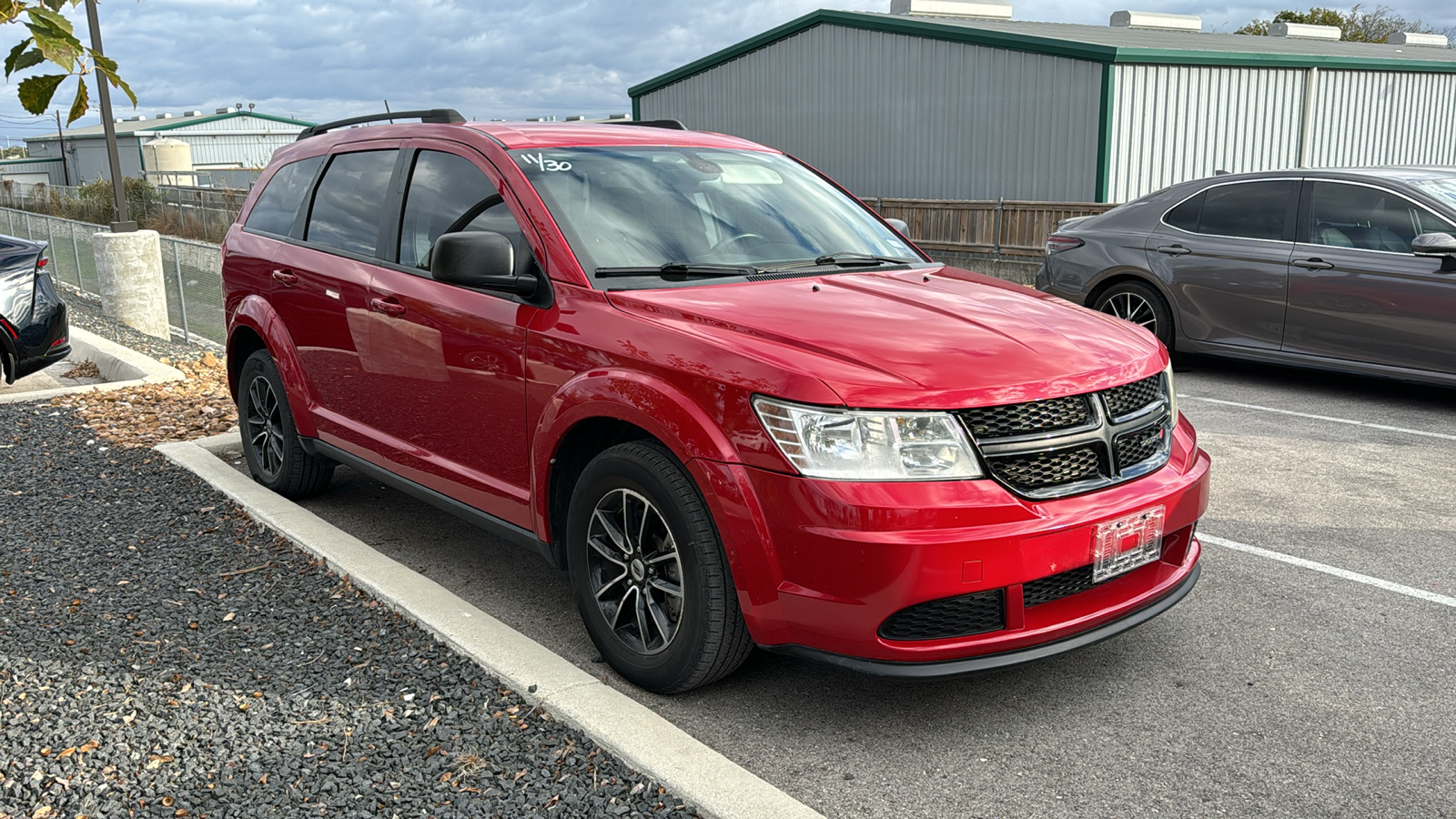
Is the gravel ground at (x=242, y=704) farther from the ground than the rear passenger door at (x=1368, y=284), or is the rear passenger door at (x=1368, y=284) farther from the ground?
the rear passenger door at (x=1368, y=284)

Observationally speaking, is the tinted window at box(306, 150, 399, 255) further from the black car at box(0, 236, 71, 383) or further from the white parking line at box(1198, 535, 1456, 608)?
the black car at box(0, 236, 71, 383)

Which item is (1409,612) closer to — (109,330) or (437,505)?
(437,505)

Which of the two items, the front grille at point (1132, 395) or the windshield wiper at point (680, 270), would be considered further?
the windshield wiper at point (680, 270)

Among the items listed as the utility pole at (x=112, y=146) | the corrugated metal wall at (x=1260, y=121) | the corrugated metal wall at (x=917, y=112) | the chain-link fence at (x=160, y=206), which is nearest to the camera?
the utility pole at (x=112, y=146)

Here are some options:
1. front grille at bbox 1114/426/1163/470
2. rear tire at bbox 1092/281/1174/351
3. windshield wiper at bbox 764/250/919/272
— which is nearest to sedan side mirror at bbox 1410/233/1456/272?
rear tire at bbox 1092/281/1174/351

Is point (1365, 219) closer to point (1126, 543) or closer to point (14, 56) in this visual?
point (1126, 543)

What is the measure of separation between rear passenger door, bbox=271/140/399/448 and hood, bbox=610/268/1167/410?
1776 mm

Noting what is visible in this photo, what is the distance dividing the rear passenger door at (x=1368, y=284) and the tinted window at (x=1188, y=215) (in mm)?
850

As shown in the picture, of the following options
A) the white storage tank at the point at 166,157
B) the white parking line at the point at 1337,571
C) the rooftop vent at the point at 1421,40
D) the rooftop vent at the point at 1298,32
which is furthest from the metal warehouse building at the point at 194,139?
the white parking line at the point at 1337,571

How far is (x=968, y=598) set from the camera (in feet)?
10.8

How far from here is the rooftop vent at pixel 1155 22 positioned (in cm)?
3106

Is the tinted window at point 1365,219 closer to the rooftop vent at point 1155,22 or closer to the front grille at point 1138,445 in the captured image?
the front grille at point 1138,445

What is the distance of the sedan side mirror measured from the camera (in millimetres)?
7641

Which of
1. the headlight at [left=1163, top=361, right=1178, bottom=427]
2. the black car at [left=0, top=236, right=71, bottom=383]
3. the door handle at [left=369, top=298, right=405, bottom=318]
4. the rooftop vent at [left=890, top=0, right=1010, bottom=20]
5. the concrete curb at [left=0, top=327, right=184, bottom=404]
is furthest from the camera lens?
the rooftop vent at [left=890, top=0, right=1010, bottom=20]
